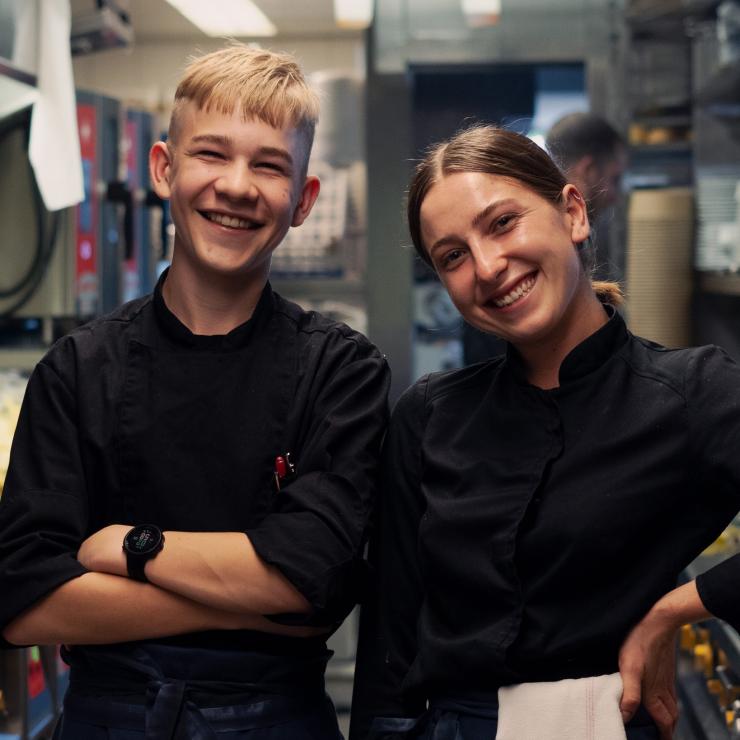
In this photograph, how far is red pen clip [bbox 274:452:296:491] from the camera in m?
1.46

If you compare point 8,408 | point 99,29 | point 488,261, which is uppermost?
point 99,29

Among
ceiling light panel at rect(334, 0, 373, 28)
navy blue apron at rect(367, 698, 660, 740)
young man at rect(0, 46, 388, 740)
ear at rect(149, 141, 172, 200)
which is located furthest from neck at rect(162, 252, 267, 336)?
ceiling light panel at rect(334, 0, 373, 28)

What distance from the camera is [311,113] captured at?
1.58m

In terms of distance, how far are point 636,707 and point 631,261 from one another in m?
2.59

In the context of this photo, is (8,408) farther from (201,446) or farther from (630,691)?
(630,691)

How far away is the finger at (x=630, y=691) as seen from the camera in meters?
1.28

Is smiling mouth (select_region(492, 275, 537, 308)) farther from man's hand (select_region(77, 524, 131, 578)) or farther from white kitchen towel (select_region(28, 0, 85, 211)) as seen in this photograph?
white kitchen towel (select_region(28, 0, 85, 211))

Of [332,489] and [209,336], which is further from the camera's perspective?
[209,336]

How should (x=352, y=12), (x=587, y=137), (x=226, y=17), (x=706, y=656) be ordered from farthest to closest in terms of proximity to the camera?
1. (x=226, y=17)
2. (x=352, y=12)
3. (x=587, y=137)
4. (x=706, y=656)

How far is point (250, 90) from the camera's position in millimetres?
1500

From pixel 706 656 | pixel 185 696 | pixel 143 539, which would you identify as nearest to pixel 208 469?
pixel 143 539

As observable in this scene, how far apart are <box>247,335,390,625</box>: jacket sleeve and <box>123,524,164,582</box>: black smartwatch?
0.11m

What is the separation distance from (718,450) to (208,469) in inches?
24.6

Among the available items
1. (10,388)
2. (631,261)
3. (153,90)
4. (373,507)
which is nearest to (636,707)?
(373,507)
